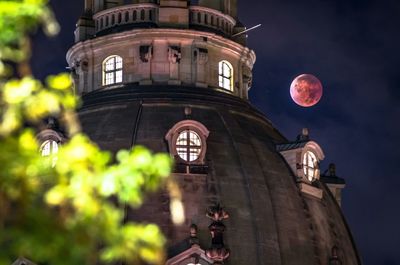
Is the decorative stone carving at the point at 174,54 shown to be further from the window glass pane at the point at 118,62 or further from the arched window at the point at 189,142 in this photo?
the arched window at the point at 189,142

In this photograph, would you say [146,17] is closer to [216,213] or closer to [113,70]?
[113,70]

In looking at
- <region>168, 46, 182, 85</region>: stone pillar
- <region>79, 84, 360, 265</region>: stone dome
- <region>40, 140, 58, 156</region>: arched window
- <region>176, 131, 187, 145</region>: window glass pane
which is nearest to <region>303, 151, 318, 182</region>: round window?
<region>79, 84, 360, 265</region>: stone dome

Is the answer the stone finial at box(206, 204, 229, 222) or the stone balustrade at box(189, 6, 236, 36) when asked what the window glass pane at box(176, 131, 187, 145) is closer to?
the stone finial at box(206, 204, 229, 222)

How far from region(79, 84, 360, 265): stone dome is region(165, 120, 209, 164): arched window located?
0.45 m

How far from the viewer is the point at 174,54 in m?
63.6

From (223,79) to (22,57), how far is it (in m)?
53.7

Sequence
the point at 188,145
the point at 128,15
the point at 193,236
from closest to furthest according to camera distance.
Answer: the point at 193,236 < the point at 188,145 < the point at 128,15

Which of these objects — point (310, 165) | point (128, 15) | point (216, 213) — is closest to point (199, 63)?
point (128, 15)

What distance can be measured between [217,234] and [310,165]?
839 cm

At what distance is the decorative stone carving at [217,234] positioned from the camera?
55812mm

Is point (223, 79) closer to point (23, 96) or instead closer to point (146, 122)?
point (146, 122)

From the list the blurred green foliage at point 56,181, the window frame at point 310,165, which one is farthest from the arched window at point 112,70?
the blurred green foliage at point 56,181

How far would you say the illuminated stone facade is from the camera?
57.5 metres

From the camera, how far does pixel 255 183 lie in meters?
59.0
